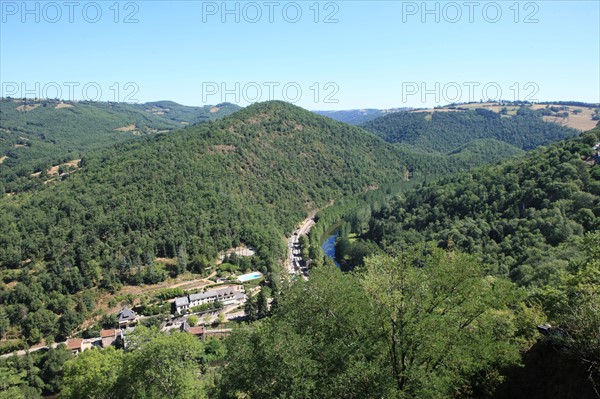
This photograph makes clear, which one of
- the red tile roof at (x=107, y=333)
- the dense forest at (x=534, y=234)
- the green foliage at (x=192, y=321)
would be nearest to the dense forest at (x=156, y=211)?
the red tile roof at (x=107, y=333)

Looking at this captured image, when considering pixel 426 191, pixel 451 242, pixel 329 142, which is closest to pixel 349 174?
pixel 329 142

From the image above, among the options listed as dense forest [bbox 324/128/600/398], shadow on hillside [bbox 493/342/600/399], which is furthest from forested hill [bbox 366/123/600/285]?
shadow on hillside [bbox 493/342/600/399]

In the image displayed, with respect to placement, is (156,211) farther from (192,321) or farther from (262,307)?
(262,307)

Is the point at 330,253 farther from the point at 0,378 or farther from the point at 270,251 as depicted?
the point at 0,378

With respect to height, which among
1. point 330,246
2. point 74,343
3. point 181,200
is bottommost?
point 74,343

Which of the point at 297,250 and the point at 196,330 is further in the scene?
the point at 297,250

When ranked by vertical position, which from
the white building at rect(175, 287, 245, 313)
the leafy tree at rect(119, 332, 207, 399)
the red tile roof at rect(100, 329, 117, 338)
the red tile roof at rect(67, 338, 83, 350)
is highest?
the leafy tree at rect(119, 332, 207, 399)

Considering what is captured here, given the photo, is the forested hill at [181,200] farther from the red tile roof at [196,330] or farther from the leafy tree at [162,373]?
the leafy tree at [162,373]

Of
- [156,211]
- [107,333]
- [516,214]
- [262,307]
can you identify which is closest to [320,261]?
[262,307]

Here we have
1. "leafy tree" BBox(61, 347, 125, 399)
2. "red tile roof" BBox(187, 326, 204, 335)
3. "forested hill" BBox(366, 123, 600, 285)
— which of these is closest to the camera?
"leafy tree" BBox(61, 347, 125, 399)

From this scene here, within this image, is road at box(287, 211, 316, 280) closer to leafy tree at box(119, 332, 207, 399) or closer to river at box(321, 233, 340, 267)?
river at box(321, 233, 340, 267)
